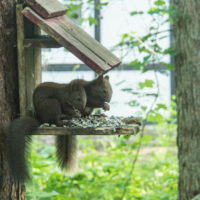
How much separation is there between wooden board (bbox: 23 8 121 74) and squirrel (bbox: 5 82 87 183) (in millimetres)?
317

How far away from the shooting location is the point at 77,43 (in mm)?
2904

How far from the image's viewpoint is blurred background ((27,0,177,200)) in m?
5.10

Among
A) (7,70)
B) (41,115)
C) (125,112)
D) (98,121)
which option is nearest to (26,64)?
(7,70)

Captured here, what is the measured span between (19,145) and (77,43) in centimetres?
70

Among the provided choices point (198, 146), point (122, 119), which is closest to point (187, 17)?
point (198, 146)

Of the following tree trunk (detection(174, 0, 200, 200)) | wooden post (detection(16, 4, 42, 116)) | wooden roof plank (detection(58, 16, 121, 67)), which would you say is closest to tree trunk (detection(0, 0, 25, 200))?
wooden post (detection(16, 4, 42, 116))

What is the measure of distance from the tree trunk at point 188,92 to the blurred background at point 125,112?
0.48ft

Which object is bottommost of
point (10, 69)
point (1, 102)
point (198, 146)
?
point (198, 146)

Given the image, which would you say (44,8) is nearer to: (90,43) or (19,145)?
Answer: (90,43)

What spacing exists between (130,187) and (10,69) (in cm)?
316

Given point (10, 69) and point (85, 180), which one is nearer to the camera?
point (10, 69)

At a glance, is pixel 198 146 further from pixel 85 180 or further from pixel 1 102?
pixel 1 102

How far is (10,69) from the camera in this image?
315 cm

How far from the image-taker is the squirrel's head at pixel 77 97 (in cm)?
315
